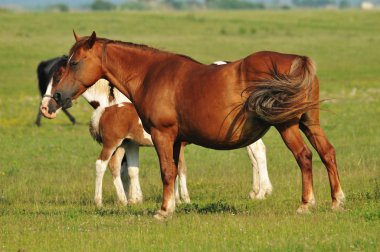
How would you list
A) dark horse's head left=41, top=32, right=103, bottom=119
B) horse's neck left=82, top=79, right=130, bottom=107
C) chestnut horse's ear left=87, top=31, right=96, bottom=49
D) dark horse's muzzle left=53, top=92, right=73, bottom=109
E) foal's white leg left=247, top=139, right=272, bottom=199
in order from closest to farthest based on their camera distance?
chestnut horse's ear left=87, top=31, right=96, bottom=49
dark horse's head left=41, top=32, right=103, bottom=119
dark horse's muzzle left=53, top=92, right=73, bottom=109
foal's white leg left=247, top=139, right=272, bottom=199
horse's neck left=82, top=79, right=130, bottom=107

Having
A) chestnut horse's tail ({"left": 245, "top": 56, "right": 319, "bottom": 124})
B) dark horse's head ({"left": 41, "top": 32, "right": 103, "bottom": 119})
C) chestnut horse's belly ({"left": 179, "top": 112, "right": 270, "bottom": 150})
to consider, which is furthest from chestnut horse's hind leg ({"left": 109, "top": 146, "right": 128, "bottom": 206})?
chestnut horse's tail ({"left": 245, "top": 56, "right": 319, "bottom": 124})

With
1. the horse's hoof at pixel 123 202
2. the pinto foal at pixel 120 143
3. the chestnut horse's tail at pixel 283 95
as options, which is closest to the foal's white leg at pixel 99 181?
the pinto foal at pixel 120 143

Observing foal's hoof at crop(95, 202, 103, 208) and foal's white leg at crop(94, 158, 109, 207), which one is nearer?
foal's hoof at crop(95, 202, 103, 208)

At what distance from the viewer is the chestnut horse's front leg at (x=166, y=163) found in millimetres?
11461

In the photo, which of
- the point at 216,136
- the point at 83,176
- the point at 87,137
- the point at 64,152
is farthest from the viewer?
the point at 87,137

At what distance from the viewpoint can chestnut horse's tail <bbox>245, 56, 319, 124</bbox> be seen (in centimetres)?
1082

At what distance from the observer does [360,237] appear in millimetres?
9336

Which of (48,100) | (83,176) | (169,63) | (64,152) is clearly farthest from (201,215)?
(64,152)

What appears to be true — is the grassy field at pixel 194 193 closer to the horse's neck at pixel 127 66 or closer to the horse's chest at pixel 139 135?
the horse's chest at pixel 139 135

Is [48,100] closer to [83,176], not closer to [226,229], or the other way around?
[83,176]

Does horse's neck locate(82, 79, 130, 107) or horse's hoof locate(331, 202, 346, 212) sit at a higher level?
horse's neck locate(82, 79, 130, 107)

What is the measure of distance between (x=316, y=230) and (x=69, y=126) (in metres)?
17.7

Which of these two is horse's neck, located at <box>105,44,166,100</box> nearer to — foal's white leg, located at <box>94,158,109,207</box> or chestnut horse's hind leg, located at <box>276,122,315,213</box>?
chestnut horse's hind leg, located at <box>276,122,315,213</box>

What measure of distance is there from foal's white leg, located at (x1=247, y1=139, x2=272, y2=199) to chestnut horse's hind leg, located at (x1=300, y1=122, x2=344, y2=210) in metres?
2.57
